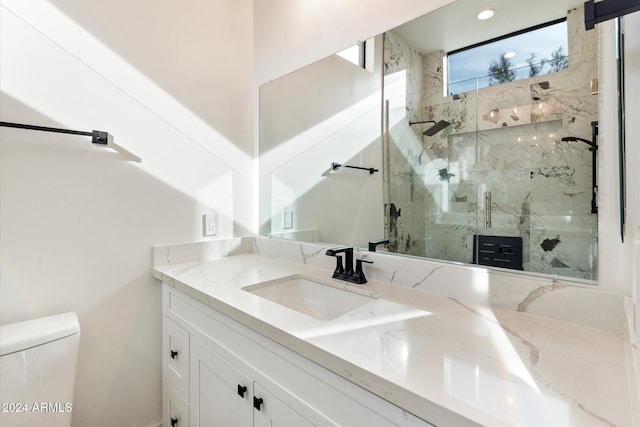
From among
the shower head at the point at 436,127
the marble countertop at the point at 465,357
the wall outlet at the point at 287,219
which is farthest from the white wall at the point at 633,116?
the wall outlet at the point at 287,219

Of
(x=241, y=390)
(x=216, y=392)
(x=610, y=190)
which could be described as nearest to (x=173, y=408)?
(x=216, y=392)

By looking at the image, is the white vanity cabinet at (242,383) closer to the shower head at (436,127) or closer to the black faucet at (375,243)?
Result: the black faucet at (375,243)

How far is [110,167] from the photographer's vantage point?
131 centimetres

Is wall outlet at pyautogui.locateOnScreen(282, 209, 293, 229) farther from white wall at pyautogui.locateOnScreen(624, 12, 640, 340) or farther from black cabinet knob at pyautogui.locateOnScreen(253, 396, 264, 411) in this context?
white wall at pyautogui.locateOnScreen(624, 12, 640, 340)

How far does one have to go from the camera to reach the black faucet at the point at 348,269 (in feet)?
3.94

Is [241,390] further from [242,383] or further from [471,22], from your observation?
[471,22]

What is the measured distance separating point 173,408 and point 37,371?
56 cm

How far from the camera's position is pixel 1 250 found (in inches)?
42.7

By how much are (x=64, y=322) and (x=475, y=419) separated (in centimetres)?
133

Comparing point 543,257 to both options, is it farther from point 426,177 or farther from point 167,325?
point 167,325

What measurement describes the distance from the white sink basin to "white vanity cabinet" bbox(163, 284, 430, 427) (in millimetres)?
243

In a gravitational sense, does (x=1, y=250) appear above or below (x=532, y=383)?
above

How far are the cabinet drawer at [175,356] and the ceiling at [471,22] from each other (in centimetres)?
147

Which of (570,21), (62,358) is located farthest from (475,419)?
(62,358)
